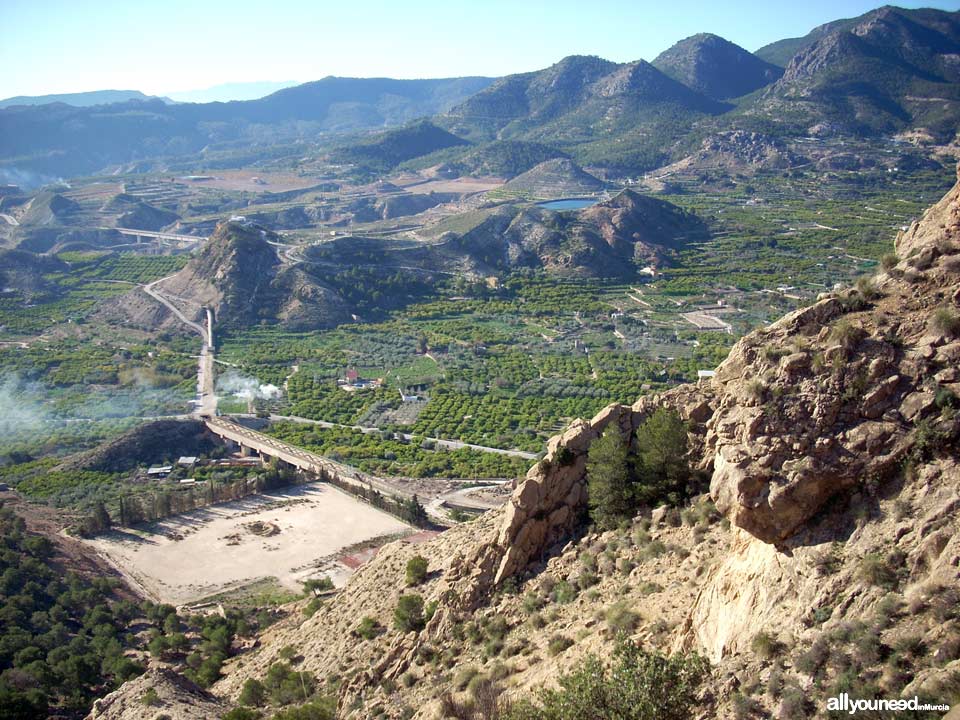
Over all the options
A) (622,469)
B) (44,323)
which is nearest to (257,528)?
(622,469)

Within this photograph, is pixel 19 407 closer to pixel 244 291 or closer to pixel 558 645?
pixel 244 291

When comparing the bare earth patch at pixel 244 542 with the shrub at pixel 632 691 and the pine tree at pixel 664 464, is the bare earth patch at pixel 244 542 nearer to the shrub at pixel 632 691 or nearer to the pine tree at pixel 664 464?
the pine tree at pixel 664 464

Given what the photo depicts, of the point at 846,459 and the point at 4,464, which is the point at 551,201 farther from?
the point at 846,459

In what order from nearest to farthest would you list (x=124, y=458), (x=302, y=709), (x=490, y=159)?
(x=302, y=709) < (x=124, y=458) < (x=490, y=159)

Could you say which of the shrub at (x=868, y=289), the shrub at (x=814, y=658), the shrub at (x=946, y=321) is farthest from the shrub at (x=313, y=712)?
the shrub at (x=946, y=321)

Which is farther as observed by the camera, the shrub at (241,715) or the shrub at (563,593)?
the shrub at (241,715)
